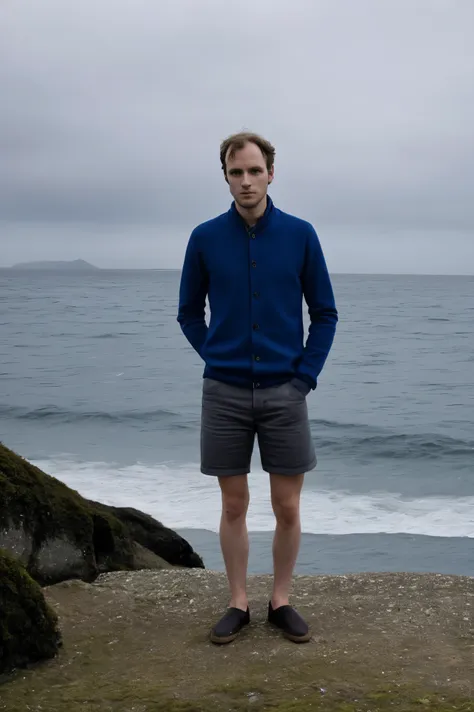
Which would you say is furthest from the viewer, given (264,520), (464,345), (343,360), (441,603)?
(464,345)

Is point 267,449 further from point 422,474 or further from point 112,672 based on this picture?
point 422,474

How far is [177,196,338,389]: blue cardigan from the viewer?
13.9 ft

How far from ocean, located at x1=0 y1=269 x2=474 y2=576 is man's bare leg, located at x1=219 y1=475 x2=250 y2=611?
5163 millimetres

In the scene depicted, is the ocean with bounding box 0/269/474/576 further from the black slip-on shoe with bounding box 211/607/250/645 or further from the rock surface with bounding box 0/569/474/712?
the black slip-on shoe with bounding box 211/607/250/645

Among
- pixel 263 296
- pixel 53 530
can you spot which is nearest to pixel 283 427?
pixel 263 296

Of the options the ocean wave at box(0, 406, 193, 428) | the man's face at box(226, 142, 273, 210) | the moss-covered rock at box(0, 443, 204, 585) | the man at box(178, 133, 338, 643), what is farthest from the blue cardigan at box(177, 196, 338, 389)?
the ocean wave at box(0, 406, 193, 428)

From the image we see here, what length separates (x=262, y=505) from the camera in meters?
12.1

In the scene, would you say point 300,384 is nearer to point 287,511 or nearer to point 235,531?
point 287,511

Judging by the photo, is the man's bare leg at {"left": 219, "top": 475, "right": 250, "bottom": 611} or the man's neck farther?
the man's bare leg at {"left": 219, "top": 475, "right": 250, "bottom": 611}

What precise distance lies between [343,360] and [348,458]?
788 inches

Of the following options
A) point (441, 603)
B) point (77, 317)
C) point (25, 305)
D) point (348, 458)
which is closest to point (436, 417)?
point (348, 458)

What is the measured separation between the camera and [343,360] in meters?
37.4

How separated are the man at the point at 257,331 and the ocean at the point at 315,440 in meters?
5.60

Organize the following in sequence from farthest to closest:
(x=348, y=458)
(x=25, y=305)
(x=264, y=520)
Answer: (x=25, y=305)
(x=348, y=458)
(x=264, y=520)
